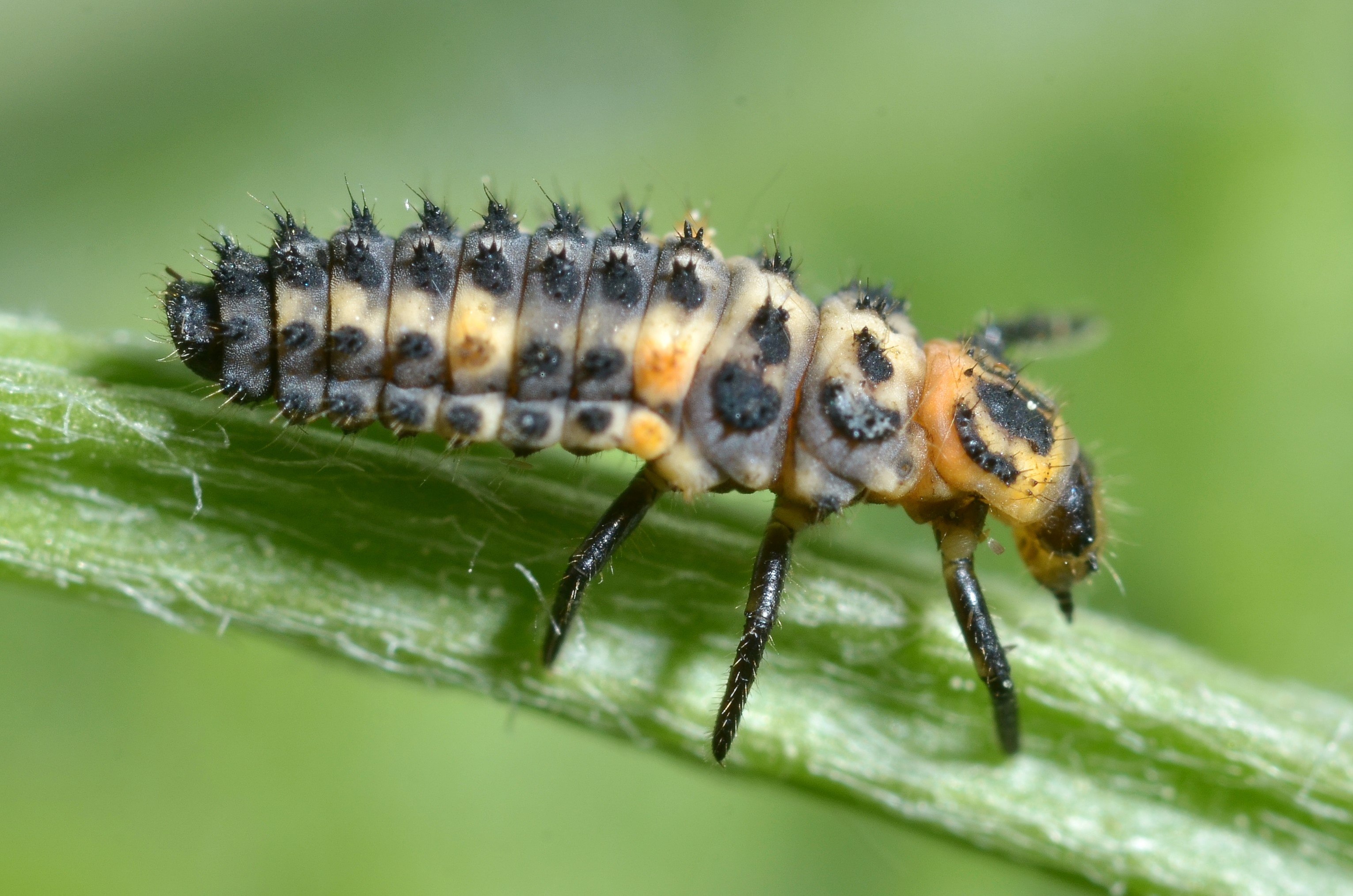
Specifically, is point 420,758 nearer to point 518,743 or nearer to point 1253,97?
point 518,743

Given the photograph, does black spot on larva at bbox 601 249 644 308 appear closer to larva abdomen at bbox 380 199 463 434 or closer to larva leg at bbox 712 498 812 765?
larva abdomen at bbox 380 199 463 434

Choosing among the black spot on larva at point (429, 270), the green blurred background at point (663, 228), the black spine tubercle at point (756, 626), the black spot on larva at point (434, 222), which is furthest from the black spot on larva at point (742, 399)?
the green blurred background at point (663, 228)

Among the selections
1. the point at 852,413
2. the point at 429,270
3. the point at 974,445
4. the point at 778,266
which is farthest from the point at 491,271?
the point at 974,445

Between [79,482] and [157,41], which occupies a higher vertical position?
[157,41]

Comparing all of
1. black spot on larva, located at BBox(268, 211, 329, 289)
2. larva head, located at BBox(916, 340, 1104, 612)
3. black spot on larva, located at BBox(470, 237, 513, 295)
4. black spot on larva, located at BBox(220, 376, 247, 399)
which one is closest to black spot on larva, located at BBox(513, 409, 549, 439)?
black spot on larva, located at BBox(470, 237, 513, 295)

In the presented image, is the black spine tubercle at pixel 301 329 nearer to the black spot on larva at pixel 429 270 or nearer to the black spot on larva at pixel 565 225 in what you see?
the black spot on larva at pixel 429 270

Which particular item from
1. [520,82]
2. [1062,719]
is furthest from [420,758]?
[520,82]

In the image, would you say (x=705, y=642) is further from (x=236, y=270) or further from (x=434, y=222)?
(x=236, y=270)
